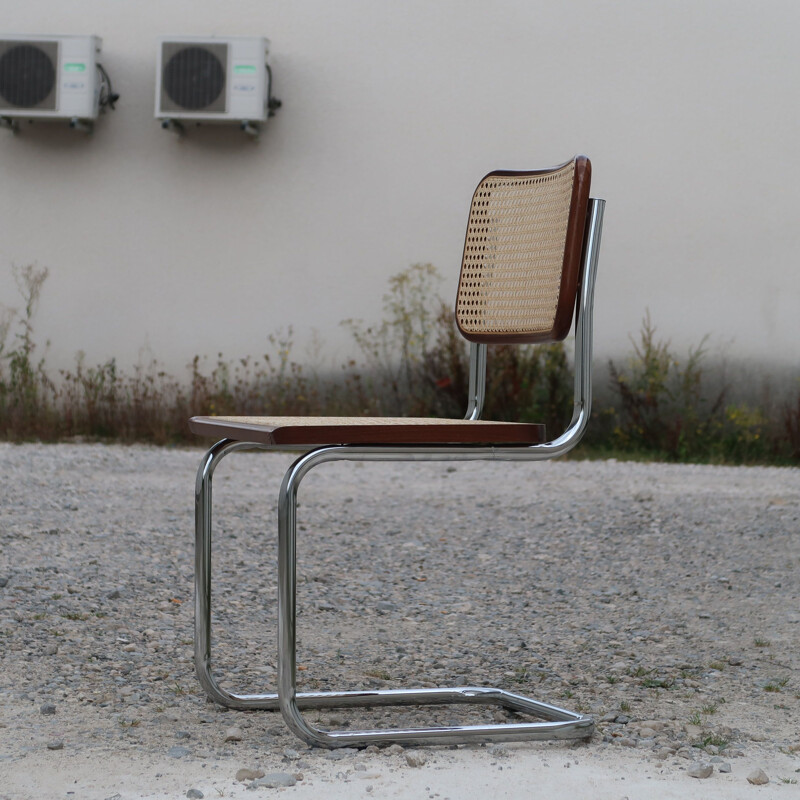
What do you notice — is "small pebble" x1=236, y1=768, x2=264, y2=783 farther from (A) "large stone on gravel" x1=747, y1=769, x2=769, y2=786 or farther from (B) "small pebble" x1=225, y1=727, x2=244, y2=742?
(A) "large stone on gravel" x1=747, y1=769, x2=769, y2=786

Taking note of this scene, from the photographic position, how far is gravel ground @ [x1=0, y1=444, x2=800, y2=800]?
1714mm

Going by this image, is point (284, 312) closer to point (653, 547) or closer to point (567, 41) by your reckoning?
point (567, 41)

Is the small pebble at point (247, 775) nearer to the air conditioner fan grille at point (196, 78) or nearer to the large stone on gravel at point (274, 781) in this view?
the large stone on gravel at point (274, 781)

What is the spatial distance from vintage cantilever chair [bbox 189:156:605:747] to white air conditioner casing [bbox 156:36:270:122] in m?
4.49

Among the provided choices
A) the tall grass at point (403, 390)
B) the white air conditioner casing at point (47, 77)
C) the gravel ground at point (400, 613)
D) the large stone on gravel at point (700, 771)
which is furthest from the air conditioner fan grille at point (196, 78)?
the large stone on gravel at point (700, 771)

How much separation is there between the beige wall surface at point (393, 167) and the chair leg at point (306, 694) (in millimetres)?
4632

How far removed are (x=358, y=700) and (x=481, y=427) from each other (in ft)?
1.89

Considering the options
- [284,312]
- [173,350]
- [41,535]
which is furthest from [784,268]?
[41,535]

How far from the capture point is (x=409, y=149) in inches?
255

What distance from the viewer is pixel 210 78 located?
6277 mm

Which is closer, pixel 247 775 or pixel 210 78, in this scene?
pixel 247 775

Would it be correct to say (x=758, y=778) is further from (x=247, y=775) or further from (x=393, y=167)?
(x=393, y=167)

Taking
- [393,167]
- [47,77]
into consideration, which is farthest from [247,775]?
[47,77]

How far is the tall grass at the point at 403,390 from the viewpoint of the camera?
241 inches
